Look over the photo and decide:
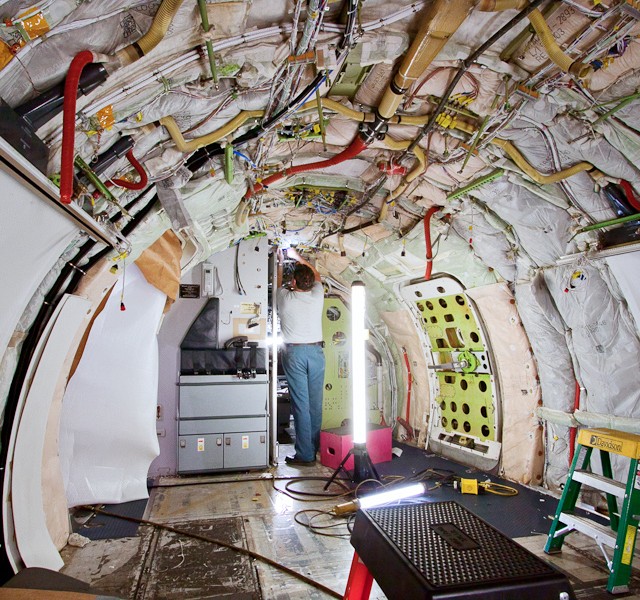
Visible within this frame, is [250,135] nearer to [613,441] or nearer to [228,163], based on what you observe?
[228,163]

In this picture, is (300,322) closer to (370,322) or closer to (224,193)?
(370,322)

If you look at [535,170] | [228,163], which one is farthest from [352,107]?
[535,170]

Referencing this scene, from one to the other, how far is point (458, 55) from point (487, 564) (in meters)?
2.48

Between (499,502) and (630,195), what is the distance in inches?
117

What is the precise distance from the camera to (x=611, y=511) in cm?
304

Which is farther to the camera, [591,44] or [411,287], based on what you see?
[411,287]

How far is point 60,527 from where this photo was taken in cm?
312

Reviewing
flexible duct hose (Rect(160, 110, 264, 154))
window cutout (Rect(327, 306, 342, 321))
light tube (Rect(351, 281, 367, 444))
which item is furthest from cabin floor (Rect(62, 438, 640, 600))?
window cutout (Rect(327, 306, 342, 321))

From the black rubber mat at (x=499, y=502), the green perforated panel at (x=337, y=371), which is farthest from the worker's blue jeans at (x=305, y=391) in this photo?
the green perforated panel at (x=337, y=371)

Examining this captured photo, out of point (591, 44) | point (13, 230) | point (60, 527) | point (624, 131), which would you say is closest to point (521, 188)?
point (624, 131)

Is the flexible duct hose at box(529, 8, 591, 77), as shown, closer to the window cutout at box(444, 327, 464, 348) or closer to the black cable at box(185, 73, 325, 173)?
the black cable at box(185, 73, 325, 173)

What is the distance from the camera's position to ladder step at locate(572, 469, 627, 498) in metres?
2.85

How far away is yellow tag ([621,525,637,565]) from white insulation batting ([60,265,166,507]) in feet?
13.0

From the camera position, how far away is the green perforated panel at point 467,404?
517 centimetres
